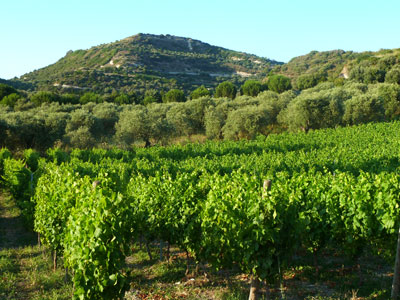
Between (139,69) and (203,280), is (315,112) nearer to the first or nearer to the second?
(203,280)

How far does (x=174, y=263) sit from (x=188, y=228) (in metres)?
2.04

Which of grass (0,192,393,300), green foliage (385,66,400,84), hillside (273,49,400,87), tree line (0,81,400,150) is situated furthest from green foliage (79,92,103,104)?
green foliage (385,66,400,84)

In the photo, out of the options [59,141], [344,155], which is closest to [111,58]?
[59,141]

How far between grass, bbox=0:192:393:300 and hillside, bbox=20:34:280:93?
62.2 metres

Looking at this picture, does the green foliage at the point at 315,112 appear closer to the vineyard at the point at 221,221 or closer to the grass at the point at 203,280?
the grass at the point at 203,280

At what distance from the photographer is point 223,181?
9109 mm

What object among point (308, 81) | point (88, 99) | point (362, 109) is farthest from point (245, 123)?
point (308, 81)

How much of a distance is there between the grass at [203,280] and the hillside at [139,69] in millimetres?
62174

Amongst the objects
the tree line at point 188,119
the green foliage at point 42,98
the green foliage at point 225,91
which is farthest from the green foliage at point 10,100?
the green foliage at point 225,91

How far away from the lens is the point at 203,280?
815cm

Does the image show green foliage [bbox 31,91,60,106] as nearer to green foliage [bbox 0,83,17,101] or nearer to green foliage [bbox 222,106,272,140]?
green foliage [bbox 0,83,17,101]

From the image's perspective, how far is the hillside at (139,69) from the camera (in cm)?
7412

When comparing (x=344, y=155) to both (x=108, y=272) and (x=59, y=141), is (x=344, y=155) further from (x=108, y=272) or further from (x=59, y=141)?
(x=59, y=141)

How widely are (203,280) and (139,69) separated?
3447 inches
